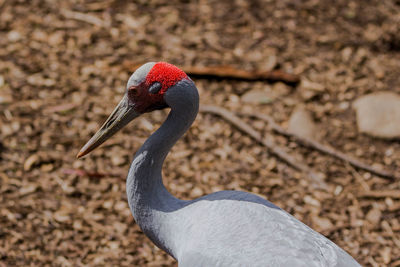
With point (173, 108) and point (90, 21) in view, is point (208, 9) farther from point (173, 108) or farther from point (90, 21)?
point (173, 108)

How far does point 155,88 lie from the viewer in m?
3.67

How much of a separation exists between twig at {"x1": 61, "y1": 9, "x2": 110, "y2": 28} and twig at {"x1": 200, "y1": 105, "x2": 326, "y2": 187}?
2204 millimetres

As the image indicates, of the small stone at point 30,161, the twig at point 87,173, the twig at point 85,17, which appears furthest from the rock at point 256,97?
the small stone at point 30,161

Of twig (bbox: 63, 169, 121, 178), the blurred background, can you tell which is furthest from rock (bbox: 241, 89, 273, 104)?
twig (bbox: 63, 169, 121, 178)

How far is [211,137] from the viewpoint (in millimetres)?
6230

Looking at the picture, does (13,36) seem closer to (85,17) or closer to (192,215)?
(85,17)

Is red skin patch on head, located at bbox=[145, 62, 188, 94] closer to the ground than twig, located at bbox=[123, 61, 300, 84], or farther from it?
farther from it

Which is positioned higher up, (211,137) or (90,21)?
(90,21)

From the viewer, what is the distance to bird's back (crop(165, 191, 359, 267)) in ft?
11.1

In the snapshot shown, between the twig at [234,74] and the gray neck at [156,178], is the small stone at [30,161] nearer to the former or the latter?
the twig at [234,74]

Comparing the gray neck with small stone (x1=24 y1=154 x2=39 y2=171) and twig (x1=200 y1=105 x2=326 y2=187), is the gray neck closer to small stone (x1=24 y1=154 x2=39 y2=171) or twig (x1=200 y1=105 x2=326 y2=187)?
small stone (x1=24 y1=154 x2=39 y2=171)

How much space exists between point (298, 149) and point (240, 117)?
2.60ft

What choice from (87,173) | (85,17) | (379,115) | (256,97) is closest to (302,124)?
(256,97)

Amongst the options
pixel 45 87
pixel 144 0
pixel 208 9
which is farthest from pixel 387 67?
pixel 45 87
